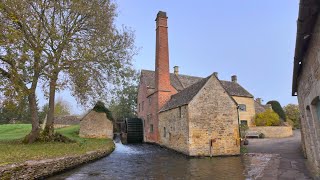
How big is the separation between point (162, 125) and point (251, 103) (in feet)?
54.5

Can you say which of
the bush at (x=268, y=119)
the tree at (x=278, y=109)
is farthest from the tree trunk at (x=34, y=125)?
the tree at (x=278, y=109)

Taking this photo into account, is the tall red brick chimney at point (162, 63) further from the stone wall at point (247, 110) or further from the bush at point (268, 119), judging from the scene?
the bush at point (268, 119)

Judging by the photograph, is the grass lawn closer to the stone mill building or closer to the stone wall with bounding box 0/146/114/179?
the stone wall with bounding box 0/146/114/179

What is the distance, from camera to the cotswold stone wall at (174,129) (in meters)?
18.2

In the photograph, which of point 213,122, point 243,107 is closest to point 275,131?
point 243,107

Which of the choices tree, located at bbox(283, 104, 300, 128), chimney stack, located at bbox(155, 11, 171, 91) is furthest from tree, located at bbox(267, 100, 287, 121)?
chimney stack, located at bbox(155, 11, 171, 91)

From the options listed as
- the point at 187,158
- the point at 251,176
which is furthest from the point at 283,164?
the point at 187,158

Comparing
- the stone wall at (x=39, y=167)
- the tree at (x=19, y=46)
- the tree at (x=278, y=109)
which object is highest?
the tree at (x=19, y=46)

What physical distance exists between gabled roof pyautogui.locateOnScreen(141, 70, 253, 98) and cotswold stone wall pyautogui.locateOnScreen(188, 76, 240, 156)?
12424 millimetres

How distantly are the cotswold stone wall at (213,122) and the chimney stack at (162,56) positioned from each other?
30.5 feet

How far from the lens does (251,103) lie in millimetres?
35125

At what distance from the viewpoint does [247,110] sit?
113ft

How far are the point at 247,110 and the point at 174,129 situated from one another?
17562 mm

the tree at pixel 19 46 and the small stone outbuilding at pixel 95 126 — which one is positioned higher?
the tree at pixel 19 46
